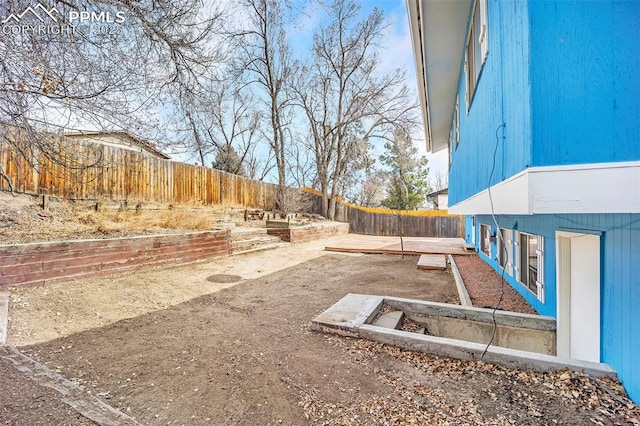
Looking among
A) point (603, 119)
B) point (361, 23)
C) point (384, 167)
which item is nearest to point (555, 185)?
point (603, 119)

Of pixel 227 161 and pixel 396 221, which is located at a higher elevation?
pixel 227 161

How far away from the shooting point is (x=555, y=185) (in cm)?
168

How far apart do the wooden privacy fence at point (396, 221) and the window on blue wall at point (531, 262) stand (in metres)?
12.2

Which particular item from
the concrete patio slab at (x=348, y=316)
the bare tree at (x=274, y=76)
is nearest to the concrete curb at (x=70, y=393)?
the concrete patio slab at (x=348, y=316)

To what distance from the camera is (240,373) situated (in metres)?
2.59

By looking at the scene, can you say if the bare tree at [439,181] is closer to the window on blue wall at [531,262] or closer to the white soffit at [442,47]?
the white soffit at [442,47]

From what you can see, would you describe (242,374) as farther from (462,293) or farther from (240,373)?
(462,293)

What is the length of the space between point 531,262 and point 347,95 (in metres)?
16.7

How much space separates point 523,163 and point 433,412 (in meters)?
1.87

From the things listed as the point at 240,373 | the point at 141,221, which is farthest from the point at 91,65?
the point at 141,221

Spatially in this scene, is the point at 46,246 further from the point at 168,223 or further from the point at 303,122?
the point at 303,122

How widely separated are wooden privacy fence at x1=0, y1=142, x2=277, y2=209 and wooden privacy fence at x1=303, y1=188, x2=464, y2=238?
240 inches

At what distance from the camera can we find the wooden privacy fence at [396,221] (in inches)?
727

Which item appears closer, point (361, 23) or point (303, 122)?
point (361, 23)
